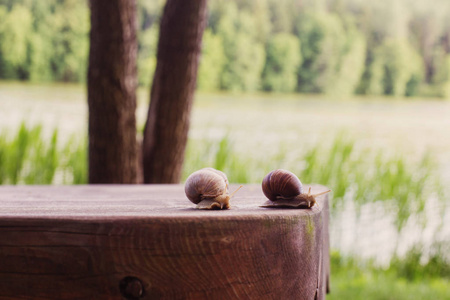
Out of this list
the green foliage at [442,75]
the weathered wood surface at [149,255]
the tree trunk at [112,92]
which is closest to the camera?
the weathered wood surface at [149,255]

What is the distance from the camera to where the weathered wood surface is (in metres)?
0.71

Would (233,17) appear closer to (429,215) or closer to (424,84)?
(424,84)

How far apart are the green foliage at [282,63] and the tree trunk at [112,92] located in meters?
2.27

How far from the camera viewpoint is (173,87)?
194 centimetres

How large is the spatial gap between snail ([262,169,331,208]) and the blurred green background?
1645mm

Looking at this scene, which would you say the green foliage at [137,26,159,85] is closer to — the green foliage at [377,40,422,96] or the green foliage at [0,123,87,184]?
the green foliage at [0,123,87,184]

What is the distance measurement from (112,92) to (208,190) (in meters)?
1.07

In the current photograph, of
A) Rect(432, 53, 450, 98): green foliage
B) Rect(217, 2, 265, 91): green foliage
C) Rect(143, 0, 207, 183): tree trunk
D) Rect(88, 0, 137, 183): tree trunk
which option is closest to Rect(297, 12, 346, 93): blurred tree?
Rect(217, 2, 265, 91): green foliage

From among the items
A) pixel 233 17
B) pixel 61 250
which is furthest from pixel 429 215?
pixel 61 250

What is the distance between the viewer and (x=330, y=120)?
165 inches

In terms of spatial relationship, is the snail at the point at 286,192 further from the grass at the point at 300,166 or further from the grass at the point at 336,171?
the grass at the point at 300,166

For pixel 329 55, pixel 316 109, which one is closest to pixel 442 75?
pixel 329 55

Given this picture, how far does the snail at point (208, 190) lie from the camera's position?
83 centimetres

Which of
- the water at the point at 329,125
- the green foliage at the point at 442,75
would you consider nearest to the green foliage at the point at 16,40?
the water at the point at 329,125
